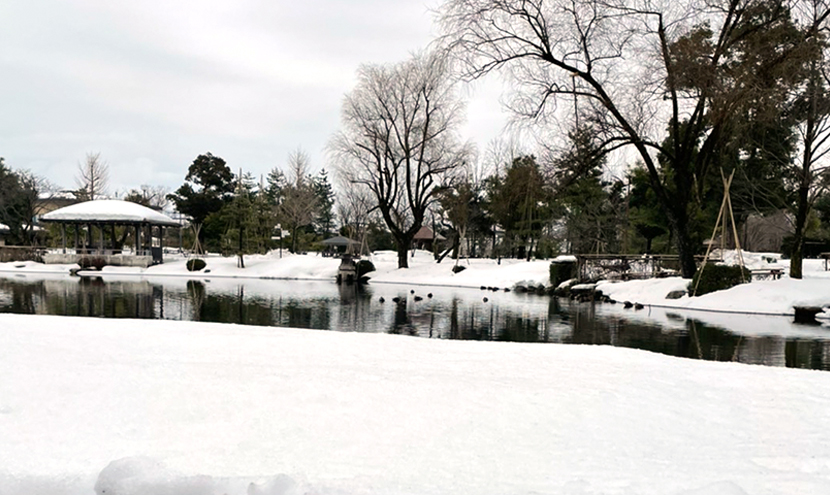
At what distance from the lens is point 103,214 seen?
37.7 meters

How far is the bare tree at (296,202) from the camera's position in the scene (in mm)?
48906

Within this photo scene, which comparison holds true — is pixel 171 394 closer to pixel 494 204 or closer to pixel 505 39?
pixel 505 39

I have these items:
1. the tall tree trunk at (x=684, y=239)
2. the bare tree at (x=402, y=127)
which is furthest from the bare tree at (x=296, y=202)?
the tall tree trunk at (x=684, y=239)

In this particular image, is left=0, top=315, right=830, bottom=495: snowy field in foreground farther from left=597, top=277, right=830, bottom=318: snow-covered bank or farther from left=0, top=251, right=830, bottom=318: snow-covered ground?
left=0, top=251, right=830, bottom=318: snow-covered ground

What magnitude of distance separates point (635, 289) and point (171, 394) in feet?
59.0

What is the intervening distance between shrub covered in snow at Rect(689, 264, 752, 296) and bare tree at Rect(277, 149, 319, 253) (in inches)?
1400

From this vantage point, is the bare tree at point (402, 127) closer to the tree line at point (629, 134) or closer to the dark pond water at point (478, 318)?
the tree line at point (629, 134)

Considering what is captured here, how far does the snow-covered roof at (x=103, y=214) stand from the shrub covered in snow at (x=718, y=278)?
35.2 meters

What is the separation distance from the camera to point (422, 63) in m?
30.5

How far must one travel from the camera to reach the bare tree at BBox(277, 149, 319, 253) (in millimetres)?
48906

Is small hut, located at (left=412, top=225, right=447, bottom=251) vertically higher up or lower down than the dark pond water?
higher up

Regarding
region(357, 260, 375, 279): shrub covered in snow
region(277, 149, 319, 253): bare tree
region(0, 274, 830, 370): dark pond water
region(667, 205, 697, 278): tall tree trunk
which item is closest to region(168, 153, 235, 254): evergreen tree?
region(277, 149, 319, 253): bare tree

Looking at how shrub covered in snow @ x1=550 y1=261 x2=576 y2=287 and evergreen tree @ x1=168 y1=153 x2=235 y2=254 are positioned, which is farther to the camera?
evergreen tree @ x1=168 y1=153 x2=235 y2=254

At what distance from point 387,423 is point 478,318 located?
421 inches
